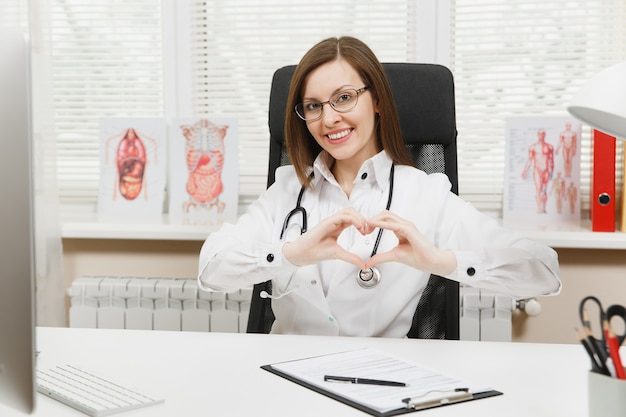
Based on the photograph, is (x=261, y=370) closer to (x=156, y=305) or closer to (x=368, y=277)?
(x=368, y=277)

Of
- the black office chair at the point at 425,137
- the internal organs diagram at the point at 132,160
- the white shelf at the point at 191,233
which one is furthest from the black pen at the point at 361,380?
the internal organs diagram at the point at 132,160

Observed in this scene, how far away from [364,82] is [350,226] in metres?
0.36

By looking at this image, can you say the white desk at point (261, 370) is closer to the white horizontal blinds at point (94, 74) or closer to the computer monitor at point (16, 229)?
the computer monitor at point (16, 229)

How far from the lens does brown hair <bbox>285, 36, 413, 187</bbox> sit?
1788 millimetres

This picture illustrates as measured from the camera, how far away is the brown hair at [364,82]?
1788 mm

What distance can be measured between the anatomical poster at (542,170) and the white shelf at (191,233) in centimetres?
8

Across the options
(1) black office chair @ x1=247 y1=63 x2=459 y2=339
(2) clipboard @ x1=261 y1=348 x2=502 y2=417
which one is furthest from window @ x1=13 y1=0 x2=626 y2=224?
(2) clipboard @ x1=261 y1=348 x2=502 y2=417

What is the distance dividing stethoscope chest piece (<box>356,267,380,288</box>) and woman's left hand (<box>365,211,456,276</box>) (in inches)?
6.8

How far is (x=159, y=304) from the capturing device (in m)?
2.45

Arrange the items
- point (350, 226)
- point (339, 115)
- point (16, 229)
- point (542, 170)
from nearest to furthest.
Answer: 1. point (16, 229)
2. point (350, 226)
3. point (339, 115)
4. point (542, 170)

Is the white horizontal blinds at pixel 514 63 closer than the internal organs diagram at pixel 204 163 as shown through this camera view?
Yes

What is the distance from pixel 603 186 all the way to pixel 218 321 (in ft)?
4.01

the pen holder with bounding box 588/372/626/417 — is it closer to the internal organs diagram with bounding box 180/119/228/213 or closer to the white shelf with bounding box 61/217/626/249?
the white shelf with bounding box 61/217/626/249

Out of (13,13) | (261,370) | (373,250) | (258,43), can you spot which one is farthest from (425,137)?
(13,13)
